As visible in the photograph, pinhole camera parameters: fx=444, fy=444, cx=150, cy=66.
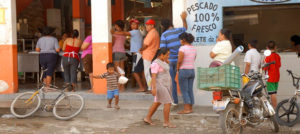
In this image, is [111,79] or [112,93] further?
[112,93]

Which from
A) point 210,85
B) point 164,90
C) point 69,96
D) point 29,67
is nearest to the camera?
point 210,85

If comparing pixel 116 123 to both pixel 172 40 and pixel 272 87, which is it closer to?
pixel 172 40

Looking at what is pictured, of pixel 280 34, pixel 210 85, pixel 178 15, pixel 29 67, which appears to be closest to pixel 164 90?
pixel 210 85

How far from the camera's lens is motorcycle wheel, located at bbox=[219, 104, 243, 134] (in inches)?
263

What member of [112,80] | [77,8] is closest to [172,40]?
[112,80]

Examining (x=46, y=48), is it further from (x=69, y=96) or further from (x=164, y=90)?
(x=164, y=90)

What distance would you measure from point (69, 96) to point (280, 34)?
5.06m

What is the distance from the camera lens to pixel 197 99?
398 inches

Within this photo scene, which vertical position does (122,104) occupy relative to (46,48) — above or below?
below

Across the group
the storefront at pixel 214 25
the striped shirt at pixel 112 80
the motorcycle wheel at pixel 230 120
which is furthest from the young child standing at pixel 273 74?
the striped shirt at pixel 112 80

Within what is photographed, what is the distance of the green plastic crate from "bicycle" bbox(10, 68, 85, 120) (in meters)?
2.98

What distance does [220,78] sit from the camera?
6.70 metres

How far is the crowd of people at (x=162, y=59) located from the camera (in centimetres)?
788

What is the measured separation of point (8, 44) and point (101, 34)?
2.49m
